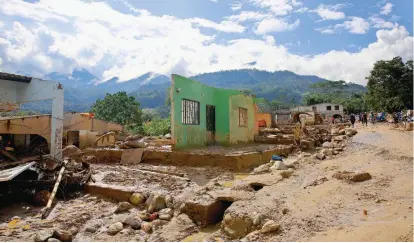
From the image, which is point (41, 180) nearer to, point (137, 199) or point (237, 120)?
point (137, 199)

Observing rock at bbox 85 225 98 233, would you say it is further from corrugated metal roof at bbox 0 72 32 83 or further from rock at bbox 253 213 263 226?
corrugated metal roof at bbox 0 72 32 83

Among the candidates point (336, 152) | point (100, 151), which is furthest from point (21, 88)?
point (336, 152)

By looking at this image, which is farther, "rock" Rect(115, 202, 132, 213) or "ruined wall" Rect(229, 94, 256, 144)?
"ruined wall" Rect(229, 94, 256, 144)

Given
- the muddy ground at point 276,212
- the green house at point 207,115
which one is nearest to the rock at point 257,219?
the muddy ground at point 276,212

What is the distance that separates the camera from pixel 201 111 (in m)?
14.3

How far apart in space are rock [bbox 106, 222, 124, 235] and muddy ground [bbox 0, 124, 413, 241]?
9 cm

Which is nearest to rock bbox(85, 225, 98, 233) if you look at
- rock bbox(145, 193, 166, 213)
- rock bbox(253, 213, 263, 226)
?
rock bbox(145, 193, 166, 213)

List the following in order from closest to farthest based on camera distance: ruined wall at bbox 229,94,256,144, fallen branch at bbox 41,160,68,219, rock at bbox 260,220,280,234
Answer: rock at bbox 260,220,280,234 < fallen branch at bbox 41,160,68,219 < ruined wall at bbox 229,94,256,144

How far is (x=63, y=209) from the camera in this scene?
6.59 m

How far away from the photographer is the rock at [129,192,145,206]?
22.0 feet

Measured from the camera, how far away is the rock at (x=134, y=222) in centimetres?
559

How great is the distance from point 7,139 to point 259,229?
35.7 feet

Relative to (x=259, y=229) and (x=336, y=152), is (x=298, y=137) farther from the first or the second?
(x=259, y=229)

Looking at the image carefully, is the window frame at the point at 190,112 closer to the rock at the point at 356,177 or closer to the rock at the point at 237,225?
the rock at the point at 356,177
